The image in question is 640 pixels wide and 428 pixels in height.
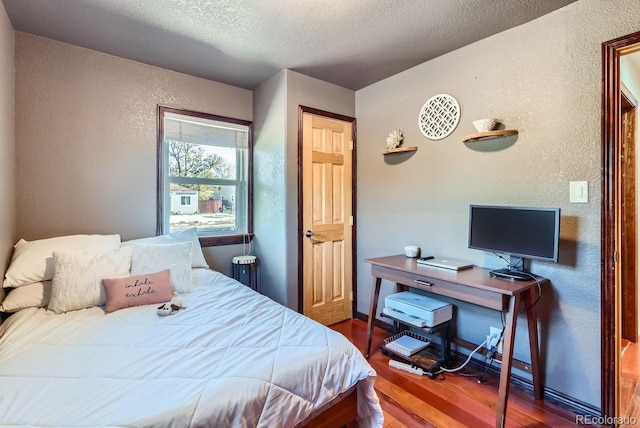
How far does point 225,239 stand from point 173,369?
1.98 metres

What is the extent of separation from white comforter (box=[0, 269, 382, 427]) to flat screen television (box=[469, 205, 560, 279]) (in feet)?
4.04

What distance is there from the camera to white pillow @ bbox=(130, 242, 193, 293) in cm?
201

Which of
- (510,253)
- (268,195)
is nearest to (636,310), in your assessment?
(510,253)

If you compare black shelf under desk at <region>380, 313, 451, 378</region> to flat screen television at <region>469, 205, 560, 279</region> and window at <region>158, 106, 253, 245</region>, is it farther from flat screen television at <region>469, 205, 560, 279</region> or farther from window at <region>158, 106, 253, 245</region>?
window at <region>158, 106, 253, 245</region>

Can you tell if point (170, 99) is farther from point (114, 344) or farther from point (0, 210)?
point (114, 344)

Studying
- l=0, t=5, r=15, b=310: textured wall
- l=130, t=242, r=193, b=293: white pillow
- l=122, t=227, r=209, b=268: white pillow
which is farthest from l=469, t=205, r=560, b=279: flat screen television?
l=0, t=5, r=15, b=310: textured wall

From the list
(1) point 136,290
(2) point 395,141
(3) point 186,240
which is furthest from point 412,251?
(1) point 136,290

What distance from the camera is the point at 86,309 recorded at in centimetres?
178

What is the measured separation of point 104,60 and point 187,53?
0.70 meters

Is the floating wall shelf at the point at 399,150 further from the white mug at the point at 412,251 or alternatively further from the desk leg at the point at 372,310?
the desk leg at the point at 372,310

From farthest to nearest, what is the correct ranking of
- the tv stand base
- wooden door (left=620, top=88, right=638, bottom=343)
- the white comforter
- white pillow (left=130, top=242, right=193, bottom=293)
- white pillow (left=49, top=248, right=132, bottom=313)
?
wooden door (left=620, top=88, right=638, bottom=343), white pillow (left=130, top=242, right=193, bottom=293), the tv stand base, white pillow (left=49, top=248, right=132, bottom=313), the white comforter

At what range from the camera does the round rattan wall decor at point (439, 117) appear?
2.40 m

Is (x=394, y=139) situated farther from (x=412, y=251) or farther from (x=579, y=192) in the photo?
(x=579, y=192)

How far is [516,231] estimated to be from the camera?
6.24ft
